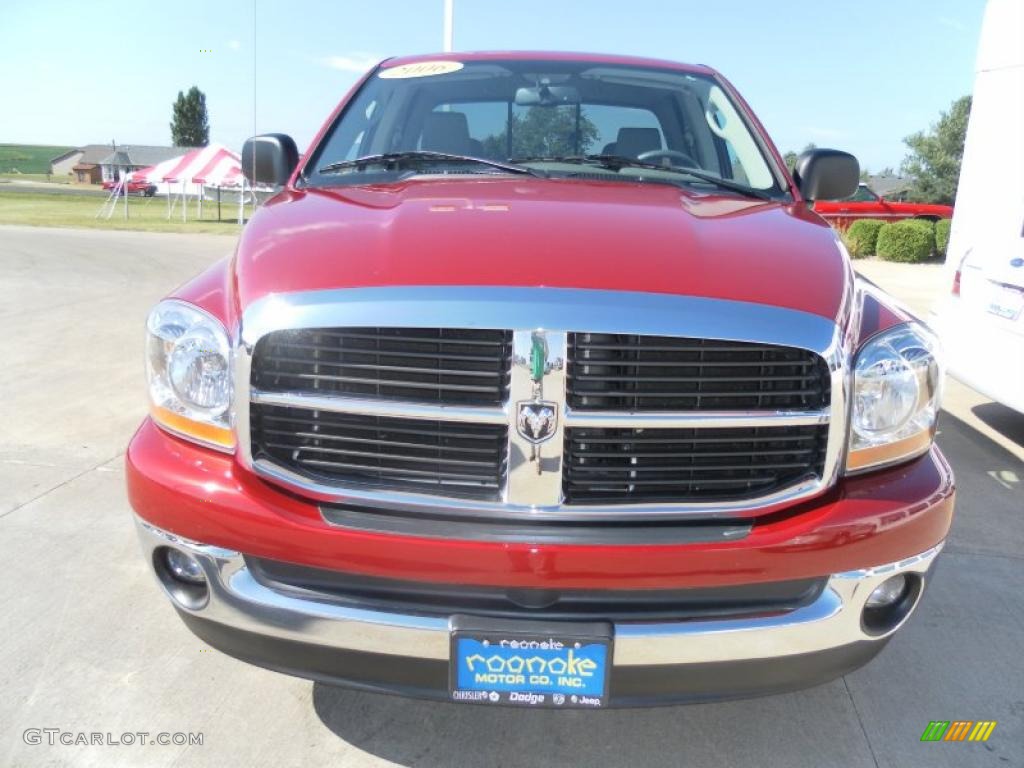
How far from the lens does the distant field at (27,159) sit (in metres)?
123

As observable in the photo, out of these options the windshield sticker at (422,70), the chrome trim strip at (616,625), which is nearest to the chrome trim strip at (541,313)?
the chrome trim strip at (616,625)

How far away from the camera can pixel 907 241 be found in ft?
57.6

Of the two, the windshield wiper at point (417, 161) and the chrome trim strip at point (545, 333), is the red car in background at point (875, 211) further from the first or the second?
the chrome trim strip at point (545, 333)

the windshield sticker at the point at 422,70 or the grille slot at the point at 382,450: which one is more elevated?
the windshield sticker at the point at 422,70

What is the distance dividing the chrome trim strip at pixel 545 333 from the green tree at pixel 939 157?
42.9 meters

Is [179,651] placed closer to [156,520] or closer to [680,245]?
[156,520]

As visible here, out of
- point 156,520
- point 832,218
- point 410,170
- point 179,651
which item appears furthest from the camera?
point 832,218

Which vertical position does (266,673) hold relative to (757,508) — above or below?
below

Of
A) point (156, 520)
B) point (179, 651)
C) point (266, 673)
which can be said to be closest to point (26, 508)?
point (179, 651)

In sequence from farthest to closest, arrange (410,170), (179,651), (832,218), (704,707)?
1. (832,218)
2. (410,170)
3. (179,651)
4. (704,707)

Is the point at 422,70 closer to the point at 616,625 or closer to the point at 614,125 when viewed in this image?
the point at 614,125

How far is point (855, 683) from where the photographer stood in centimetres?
271

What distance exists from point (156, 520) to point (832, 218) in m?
21.8

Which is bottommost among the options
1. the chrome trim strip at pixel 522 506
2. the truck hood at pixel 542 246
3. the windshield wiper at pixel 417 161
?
the chrome trim strip at pixel 522 506
